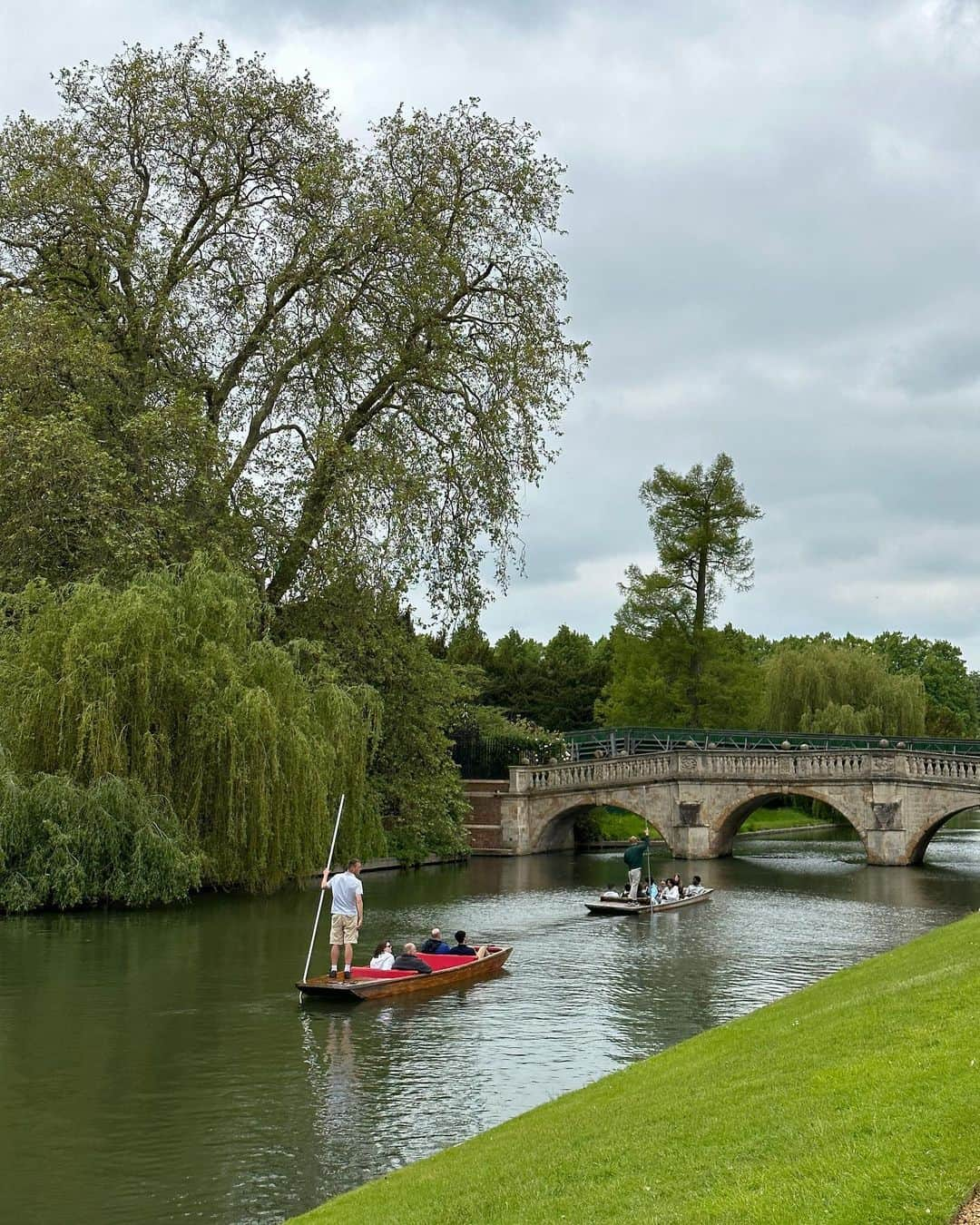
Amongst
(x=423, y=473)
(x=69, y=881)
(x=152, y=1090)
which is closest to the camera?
(x=152, y=1090)

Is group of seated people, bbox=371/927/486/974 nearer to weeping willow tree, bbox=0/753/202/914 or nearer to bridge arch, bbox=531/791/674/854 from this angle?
weeping willow tree, bbox=0/753/202/914

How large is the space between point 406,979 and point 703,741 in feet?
96.7

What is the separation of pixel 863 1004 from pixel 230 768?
16.6 meters

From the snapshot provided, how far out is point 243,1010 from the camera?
1634cm

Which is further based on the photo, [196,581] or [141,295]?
[141,295]

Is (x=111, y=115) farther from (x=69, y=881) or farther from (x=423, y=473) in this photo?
(x=69, y=881)

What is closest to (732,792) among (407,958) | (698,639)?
(698,639)

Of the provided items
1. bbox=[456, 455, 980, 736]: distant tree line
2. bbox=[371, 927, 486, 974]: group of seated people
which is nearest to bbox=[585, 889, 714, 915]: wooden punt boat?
bbox=[371, 927, 486, 974]: group of seated people

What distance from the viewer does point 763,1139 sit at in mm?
6781

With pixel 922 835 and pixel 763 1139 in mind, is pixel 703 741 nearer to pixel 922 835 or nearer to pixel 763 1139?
pixel 922 835

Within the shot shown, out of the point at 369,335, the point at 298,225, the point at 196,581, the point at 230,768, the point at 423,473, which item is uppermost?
the point at 298,225

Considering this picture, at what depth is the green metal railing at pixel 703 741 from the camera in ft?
137

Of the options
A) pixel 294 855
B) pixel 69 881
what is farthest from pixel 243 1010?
pixel 294 855

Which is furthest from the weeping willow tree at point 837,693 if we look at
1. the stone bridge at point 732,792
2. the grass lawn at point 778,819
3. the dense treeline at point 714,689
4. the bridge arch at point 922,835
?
the bridge arch at point 922,835
